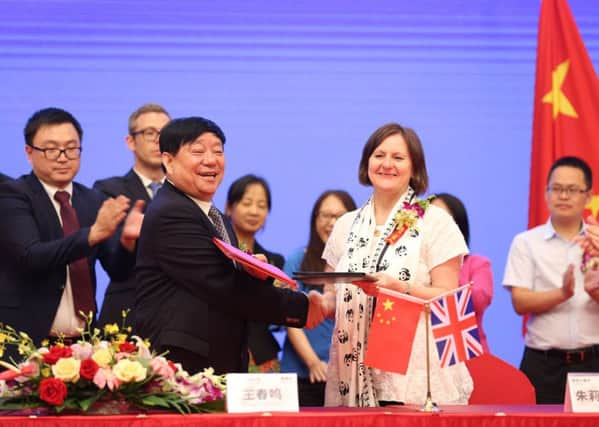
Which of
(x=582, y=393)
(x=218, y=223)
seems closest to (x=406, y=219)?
(x=218, y=223)

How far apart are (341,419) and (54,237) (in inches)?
73.2

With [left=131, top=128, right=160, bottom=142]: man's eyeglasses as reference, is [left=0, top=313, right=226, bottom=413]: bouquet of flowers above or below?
below

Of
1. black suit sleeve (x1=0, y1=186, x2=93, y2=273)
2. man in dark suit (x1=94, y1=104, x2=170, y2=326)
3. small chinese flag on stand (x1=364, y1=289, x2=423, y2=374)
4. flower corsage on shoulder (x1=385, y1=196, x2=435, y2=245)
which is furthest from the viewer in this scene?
man in dark suit (x1=94, y1=104, x2=170, y2=326)

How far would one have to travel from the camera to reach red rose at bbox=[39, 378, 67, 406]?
2.45m

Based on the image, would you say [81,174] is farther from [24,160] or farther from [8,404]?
[8,404]

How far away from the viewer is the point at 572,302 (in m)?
4.51

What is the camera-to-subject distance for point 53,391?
2.46 metres

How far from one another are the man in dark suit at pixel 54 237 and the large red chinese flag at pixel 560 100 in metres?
2.21

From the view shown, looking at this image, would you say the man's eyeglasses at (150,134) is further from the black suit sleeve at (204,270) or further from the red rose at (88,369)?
the red rose at (88,369)

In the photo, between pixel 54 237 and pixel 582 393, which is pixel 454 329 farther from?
pixel 54 237

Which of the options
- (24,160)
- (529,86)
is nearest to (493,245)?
(529,86)

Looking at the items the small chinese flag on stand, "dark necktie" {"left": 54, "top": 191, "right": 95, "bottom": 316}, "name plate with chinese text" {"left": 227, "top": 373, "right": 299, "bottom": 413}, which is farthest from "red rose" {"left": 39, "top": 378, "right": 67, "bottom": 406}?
"dark necktie" {"left": 54, "top": 191, "right": 95, "bottom": 316}

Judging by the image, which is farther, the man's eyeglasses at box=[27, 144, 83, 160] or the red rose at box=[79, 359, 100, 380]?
the man's eyeglasses at box=[27, 144, 83, 160]

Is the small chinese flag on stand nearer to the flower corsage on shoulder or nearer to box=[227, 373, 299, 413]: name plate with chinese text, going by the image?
box=[227, 373, 299, 413]: name plate with chinese text
